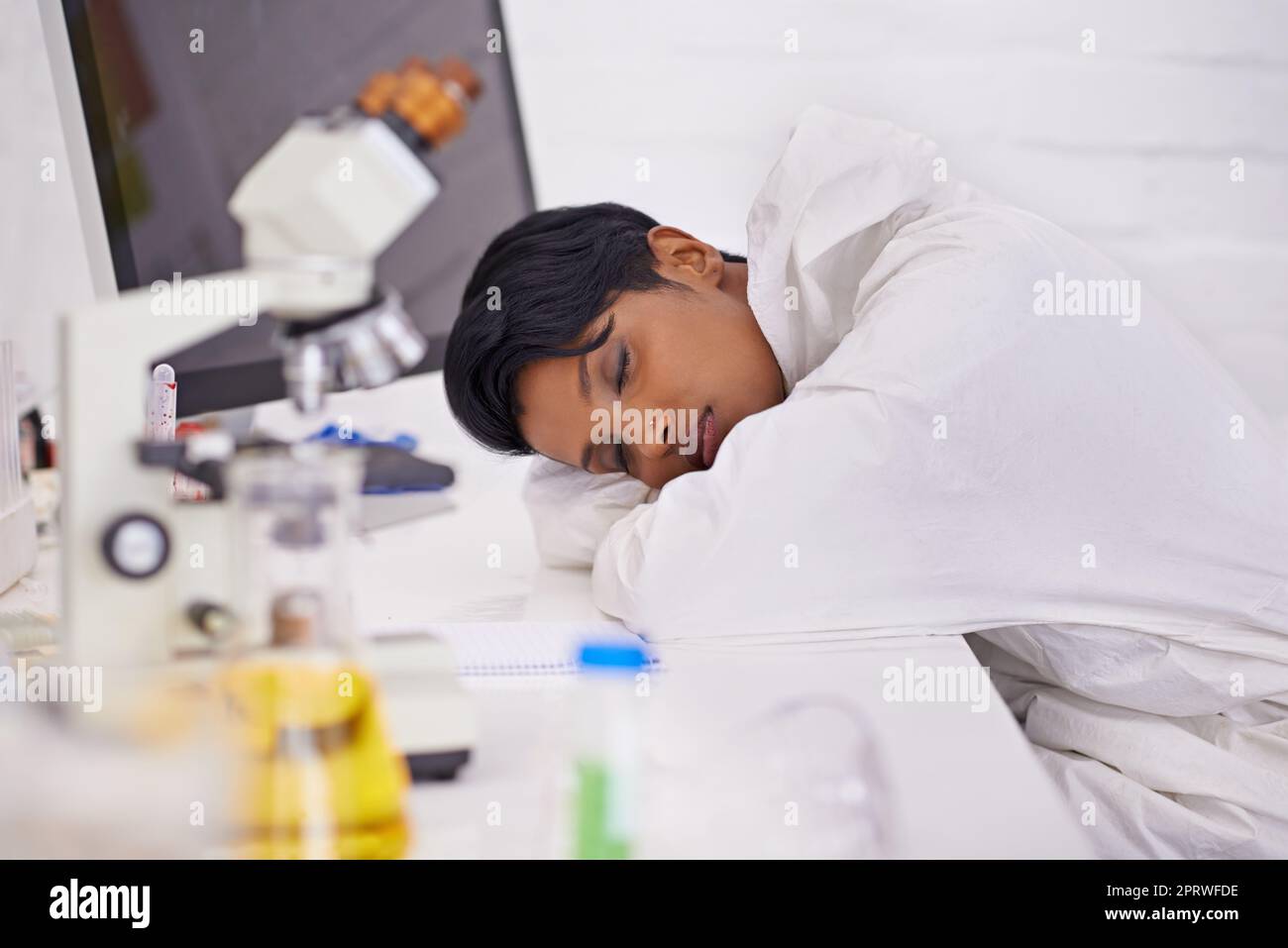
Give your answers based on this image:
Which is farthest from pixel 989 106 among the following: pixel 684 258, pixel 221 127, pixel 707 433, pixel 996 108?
pixel 221 127

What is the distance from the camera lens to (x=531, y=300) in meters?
1.19

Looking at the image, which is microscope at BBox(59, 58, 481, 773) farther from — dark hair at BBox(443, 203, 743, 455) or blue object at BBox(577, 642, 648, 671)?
dark hair at BBox(443, 203, 743, 455)

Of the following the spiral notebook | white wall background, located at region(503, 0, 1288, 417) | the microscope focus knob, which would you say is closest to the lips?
the spiral notebook

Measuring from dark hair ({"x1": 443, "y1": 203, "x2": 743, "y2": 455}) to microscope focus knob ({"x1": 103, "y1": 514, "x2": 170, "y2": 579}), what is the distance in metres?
0.59

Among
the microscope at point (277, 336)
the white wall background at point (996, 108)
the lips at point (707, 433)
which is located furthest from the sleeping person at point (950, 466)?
the white wall background at point (996, 108)

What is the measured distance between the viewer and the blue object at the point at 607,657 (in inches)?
20.4

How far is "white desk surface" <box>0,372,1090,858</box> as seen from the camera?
55cm

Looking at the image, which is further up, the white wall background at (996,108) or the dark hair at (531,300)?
the white wall background at (996,108)

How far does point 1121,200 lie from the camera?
216 cm

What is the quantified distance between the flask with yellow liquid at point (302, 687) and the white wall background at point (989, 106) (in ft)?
5.22

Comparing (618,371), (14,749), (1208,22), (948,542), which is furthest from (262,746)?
(1208,22)

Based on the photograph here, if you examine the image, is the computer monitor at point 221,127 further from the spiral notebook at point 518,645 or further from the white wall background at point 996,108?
the spiral notebook at point 518,645

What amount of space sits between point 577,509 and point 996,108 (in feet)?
4.41

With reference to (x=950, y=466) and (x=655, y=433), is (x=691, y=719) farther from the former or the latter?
(x=655, y=433)
